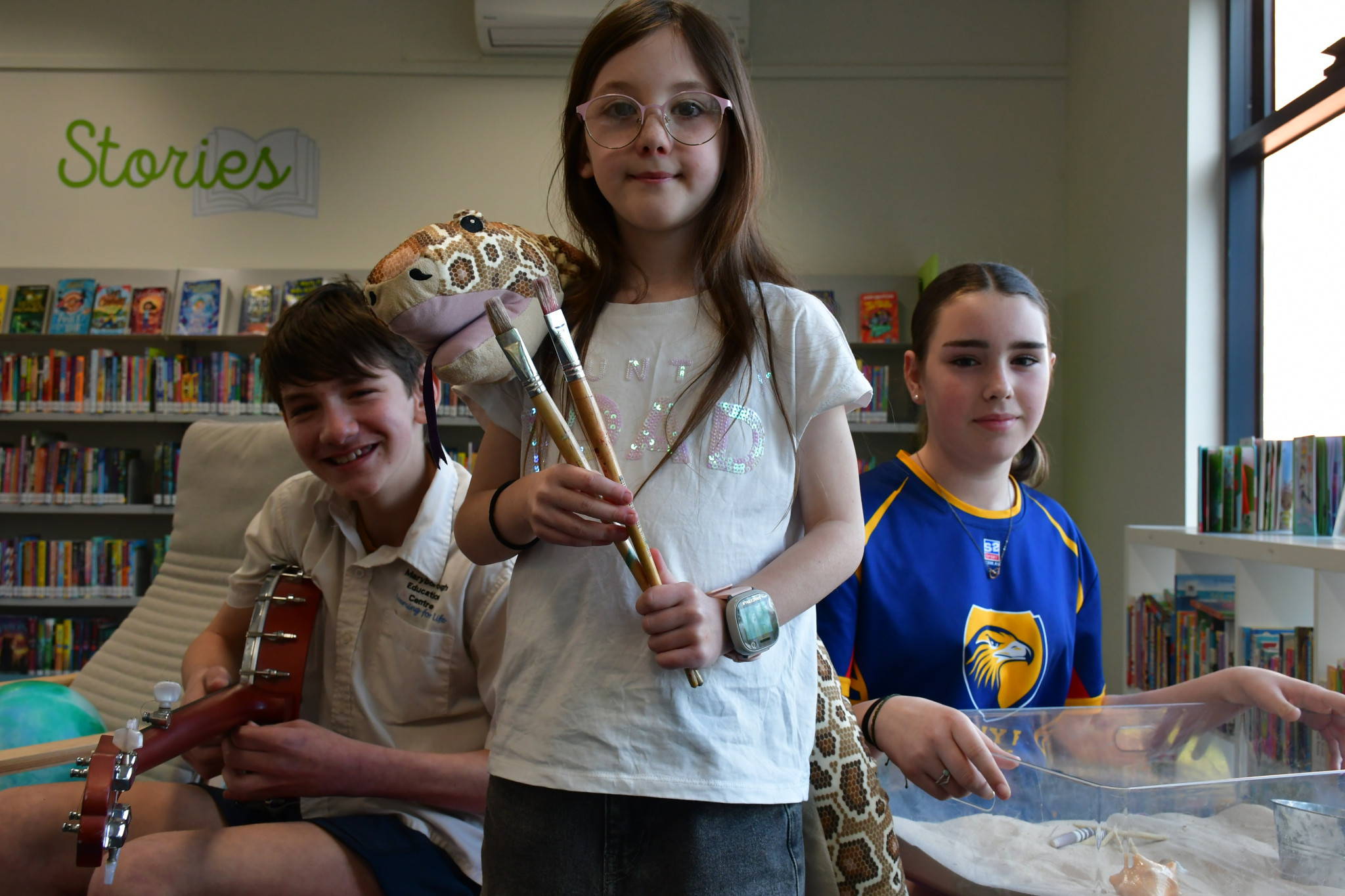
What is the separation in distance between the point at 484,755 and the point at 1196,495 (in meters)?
2.99

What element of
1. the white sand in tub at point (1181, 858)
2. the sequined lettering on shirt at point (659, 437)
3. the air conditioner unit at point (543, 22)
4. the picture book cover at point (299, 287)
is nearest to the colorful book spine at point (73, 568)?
the picture book cover at point (299, 287)

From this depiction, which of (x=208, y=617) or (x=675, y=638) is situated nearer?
(x=675, y=638)

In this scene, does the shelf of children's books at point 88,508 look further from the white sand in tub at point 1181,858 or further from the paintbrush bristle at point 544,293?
the white sand in tub at point 1181,858

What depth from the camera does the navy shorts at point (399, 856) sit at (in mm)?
1108

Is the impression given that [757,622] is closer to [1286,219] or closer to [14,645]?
[1286,219]

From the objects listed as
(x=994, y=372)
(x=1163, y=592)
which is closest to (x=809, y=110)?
(x=1163, y=592)

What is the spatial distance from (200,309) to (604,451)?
176 inches

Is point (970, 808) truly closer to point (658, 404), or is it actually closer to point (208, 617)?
point (658, 404)

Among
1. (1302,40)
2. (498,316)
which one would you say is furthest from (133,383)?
(1302,40)

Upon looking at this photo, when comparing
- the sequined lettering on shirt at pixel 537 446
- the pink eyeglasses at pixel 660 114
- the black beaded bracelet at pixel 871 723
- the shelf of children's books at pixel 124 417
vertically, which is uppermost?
the pink eyeglasses at pixel 660 114

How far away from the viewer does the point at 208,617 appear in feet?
6.10

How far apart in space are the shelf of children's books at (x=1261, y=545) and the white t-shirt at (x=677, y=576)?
1.22 meters

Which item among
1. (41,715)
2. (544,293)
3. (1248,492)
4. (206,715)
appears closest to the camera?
(544,293)

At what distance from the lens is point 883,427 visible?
438 centimetres
